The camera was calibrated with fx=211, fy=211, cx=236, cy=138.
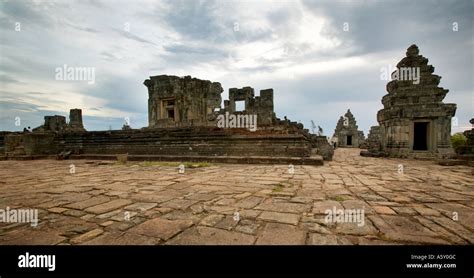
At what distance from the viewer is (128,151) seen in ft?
38.5

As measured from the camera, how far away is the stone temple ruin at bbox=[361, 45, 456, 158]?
1066 cm

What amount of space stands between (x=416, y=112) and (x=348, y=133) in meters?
18.7

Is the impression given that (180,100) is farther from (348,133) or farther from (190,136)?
(348,133)

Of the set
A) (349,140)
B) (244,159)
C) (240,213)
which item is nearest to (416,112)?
(244,159)

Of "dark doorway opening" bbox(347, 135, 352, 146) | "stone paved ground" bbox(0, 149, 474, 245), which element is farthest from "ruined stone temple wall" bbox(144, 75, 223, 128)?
"dark doorway opening" bbox(347, 135, 352, 146)

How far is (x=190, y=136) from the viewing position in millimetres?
10469

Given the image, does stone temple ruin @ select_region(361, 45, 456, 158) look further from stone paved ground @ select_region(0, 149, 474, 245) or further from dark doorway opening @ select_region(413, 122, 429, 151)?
stone paved ground @ select_region(0, 149, 474, 245)

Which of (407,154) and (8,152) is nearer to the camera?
(407,154)

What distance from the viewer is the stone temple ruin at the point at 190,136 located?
9.02 m

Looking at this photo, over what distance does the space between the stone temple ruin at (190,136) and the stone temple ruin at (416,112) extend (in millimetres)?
3789
